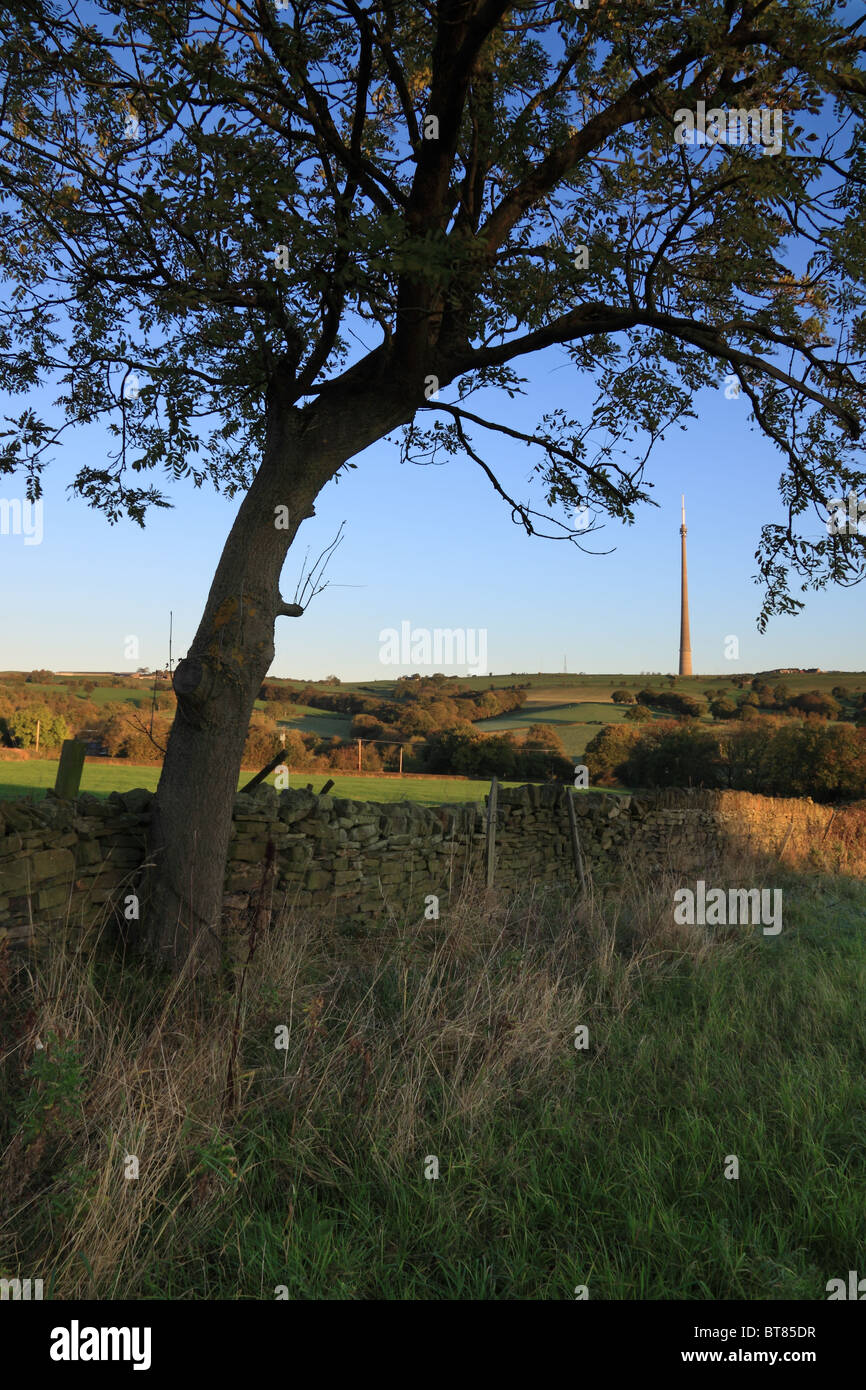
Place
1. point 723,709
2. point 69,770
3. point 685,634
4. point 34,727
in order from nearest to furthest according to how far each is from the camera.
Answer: point 69,770, point 34,727, point 723,709, point 685,634

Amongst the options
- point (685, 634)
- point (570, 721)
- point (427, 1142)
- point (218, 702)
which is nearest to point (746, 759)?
point (570, 721)

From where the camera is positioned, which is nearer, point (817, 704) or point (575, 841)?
point (575, 841)

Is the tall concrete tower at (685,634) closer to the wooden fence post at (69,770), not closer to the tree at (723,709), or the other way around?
the tree at (723,709)

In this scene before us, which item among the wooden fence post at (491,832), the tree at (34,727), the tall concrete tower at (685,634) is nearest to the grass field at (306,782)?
the tree at (34,727)

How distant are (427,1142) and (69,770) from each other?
191 inches

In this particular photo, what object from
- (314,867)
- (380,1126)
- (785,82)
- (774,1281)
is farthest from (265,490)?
(774,1281)

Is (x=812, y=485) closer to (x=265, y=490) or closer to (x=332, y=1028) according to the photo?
(x=265, y=490)

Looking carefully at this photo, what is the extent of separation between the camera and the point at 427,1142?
169 inches

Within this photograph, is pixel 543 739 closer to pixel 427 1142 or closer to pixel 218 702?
pixel 218 702

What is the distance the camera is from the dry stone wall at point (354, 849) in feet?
21.0

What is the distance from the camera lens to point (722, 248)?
7.99m

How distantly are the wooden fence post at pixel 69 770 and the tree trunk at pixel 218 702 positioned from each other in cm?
133

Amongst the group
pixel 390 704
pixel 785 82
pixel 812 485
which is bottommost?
pixel 390 704
